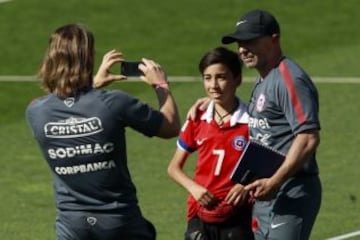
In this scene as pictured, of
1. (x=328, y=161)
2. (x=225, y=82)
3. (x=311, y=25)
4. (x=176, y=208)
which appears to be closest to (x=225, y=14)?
(x=311, y=25)

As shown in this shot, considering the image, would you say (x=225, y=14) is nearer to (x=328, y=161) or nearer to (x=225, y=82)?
(x=328, y=161)

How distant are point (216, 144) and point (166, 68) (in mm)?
11303

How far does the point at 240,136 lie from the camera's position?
10609 millimetres

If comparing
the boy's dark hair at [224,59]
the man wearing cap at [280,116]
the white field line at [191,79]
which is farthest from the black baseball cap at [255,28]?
the white field line at [191,79]

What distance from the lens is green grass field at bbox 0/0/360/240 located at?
1523 centimetres

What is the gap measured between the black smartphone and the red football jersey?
3.59 ft

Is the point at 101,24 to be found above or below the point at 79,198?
below

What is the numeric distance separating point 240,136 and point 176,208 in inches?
185

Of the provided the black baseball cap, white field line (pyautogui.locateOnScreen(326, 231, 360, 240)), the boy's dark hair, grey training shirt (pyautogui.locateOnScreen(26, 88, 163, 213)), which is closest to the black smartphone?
grey training shirt (pyautogui.locateOnScreen(26, 88, 163, 213))

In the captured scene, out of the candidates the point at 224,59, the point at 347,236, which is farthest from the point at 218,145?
the point at 347,236

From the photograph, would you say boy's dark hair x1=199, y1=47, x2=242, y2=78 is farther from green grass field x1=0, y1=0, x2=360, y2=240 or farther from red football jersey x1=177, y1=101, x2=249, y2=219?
green grass field x1=0, y1=0, x2=360, y2=240

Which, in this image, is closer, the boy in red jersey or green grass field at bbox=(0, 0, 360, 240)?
the boy in red jersey

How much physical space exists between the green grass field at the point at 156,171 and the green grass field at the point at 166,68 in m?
0.01

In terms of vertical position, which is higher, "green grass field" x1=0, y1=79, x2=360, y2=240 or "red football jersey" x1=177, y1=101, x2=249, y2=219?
"red football jersey" x1=177, y1=101, x2=249, y2=219
